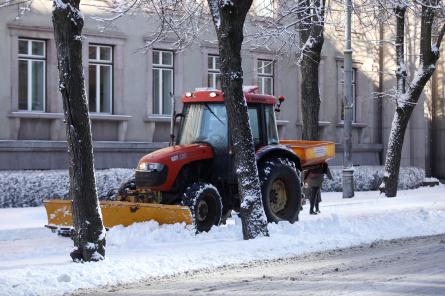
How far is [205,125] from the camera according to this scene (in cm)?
1563

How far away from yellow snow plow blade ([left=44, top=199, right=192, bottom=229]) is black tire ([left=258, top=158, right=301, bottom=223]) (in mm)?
2362

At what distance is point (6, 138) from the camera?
22.5 metres

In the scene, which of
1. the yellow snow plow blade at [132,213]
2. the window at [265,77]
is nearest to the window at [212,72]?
the window at [265,77]

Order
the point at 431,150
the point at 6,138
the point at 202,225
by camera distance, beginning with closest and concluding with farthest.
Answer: the point at 202,225, the point at 6,138, the point at 431,150

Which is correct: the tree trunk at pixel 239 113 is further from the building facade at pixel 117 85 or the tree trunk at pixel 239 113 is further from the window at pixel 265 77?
the window at pixel 265 77

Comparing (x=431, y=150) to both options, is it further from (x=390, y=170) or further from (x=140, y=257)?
(x=140, y=257)

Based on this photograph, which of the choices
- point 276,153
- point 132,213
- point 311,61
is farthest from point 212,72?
point 132,213

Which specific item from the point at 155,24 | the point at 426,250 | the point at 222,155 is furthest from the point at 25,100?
the point at 426,250

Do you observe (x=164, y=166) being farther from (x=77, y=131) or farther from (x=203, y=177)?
(x=77, y=131)

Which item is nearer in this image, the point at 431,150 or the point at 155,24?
the point at 155,24

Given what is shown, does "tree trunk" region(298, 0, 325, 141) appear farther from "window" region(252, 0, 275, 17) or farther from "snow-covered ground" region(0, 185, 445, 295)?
"window" region(252, 0, 275, 17)

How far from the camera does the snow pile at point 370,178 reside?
95.0 ft

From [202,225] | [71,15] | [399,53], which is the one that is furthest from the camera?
[399,53]

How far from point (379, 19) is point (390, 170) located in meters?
5.05
